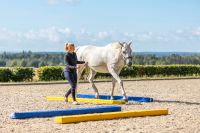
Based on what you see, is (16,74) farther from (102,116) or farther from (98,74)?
(102,116)

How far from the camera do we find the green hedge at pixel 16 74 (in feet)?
106

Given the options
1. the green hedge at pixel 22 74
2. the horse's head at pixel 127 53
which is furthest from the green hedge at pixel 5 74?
the horse's head at pixel 127 53

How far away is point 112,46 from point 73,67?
2.28 metres

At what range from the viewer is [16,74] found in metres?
32.8

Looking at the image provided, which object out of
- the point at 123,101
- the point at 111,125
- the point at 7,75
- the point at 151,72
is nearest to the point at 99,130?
the point at 111,125

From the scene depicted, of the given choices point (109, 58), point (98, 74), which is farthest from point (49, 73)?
point (109, 58)

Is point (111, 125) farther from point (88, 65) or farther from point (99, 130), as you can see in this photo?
point (88, 65)

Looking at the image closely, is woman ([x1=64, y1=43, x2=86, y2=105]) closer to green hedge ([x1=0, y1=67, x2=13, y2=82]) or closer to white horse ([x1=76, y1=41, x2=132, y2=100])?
white horse ([x1=76, y1=41, x2=132, y2=100])

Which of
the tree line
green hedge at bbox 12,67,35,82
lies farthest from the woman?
the tree line

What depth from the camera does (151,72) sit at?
39.0 metres

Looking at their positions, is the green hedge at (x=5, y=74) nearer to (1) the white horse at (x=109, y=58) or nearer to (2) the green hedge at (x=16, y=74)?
(2) the green hedge at (x=16, y=74)

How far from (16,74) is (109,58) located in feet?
51.8

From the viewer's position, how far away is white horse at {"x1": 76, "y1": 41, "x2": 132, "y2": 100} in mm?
17766

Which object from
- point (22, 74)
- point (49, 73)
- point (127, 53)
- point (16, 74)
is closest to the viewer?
point (127, 53)
